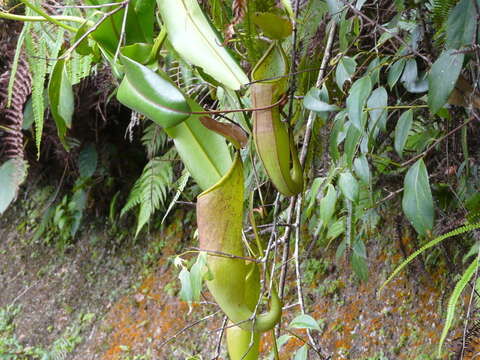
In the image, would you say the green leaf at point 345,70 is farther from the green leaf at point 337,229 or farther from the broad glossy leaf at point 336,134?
the green leaf at point 337,229

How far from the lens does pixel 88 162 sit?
2238 millimetres

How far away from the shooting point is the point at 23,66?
1.02 metres

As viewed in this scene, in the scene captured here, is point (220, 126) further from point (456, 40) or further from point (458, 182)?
point (458, 182)

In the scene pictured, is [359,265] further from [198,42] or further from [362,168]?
[198,42]

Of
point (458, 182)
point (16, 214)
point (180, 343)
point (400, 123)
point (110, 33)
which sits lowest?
point (180, 343)

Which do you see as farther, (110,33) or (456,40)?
(110,33)

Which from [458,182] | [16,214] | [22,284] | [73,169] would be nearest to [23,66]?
[458,182]

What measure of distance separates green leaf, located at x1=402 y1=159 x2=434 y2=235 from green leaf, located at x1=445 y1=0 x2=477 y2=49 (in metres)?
0.15

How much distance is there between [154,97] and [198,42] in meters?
0.07

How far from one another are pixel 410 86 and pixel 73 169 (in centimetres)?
207

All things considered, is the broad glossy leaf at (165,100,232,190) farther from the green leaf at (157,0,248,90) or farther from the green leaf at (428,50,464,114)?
the green leaf at (428,50,464,114)

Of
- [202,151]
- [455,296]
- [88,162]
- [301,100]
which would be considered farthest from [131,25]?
[88,162]

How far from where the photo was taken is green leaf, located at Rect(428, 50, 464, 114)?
0.41m

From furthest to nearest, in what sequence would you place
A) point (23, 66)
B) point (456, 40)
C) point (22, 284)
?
point (22, 284) → point (23, 66) → point (456, 40)
